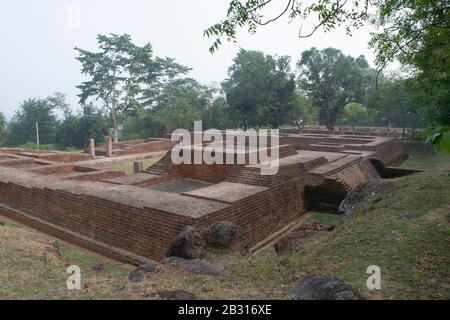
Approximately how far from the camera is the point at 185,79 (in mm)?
34281

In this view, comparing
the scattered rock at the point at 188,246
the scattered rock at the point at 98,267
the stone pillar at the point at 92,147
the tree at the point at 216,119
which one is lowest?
the scattered rock at the point at 98,267

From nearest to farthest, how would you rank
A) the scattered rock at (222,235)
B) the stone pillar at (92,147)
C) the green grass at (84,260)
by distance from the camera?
the scattered rock at (222,235)
the green grass at (84,260)
the stone pillar at (92,147)

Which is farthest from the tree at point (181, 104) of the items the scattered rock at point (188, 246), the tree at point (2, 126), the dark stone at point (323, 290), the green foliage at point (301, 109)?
the dark stone at point (323, 290)

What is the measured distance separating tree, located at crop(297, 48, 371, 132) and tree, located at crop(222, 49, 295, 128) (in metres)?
1.32

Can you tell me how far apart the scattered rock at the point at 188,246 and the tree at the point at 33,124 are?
29809 mm

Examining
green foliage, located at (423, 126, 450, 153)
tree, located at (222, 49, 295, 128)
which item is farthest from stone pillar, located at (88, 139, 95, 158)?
green foliage, located at (423, 126, 450, 153)

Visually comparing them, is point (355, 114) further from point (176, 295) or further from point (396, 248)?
point (176, 295)

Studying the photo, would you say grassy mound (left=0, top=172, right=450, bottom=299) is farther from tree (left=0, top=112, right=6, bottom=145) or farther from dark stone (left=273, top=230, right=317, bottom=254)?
tree (left=0, top=112, right=6, bottom=145)

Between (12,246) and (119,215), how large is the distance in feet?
5.79

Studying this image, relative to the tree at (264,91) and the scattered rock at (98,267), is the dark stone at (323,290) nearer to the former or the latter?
the scattered rock at (98,267)

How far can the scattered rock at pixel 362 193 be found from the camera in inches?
299

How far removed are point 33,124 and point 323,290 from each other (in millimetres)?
33914

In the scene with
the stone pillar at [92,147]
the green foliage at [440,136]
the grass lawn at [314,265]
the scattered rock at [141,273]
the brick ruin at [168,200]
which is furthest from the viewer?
the stone pillar at [92,147]

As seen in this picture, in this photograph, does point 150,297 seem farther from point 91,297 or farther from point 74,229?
point 74,229
